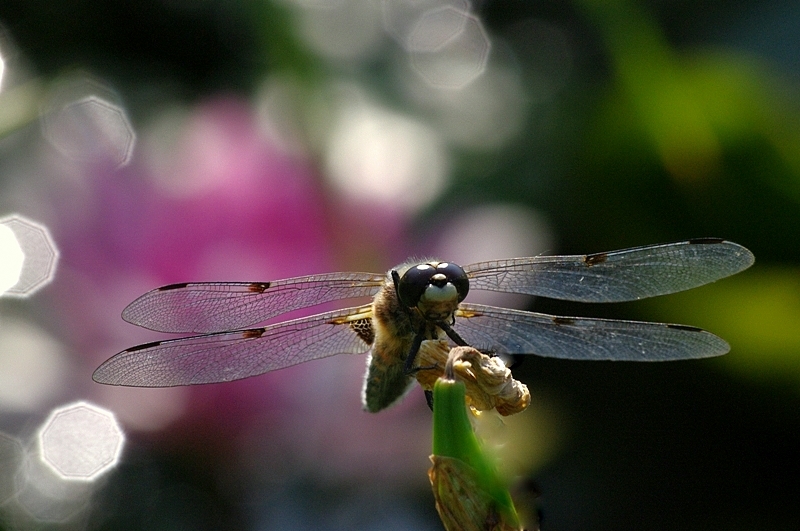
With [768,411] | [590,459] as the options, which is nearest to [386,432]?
[590,459]

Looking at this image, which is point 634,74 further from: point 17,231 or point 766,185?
point 17,231

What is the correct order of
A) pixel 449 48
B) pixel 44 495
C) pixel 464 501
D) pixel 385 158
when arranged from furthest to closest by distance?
1. pixel 449 48
2. pixel 385 158
3. pixel 44 495
4. pixel 464 501

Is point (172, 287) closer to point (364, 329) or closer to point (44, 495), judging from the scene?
point (364, 329)

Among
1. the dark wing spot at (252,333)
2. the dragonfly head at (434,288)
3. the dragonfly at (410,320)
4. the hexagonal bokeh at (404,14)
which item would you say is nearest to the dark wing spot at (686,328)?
the dragonfly at (410,320)

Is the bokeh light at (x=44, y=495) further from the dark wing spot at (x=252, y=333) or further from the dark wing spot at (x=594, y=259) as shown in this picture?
the dark wing spot at (x=594, y=259)

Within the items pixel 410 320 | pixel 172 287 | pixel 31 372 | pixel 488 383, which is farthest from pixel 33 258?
pixel 488 383

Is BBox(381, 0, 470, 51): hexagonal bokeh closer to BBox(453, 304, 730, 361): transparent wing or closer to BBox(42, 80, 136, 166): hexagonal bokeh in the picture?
BBox(42, 80, 136, 166): hexagonal bokeh
